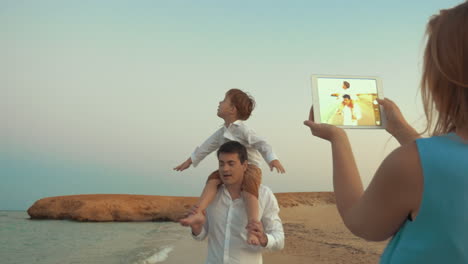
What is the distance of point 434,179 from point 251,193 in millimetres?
2833

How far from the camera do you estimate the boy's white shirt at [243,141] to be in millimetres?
4418

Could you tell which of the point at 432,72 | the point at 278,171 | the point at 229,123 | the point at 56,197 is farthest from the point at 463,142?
the point at 56,197

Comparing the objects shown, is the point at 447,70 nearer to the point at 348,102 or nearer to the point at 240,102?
the point at 348,102

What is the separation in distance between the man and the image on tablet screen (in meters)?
1.84

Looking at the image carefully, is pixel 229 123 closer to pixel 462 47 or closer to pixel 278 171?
pixel 278 171

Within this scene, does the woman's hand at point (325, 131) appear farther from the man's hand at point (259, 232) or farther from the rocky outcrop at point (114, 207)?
the rocky outcrop at point (114, 207)

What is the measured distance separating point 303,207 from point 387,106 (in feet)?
93.3

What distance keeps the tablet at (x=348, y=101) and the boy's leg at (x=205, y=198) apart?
205 centimetres

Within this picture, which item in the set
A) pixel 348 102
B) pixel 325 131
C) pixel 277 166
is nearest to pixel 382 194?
pixel 325 131

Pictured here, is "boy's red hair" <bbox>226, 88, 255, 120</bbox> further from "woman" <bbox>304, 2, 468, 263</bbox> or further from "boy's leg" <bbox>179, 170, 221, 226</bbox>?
"woman" <bbox>304, 2, 468, 263</bbox>

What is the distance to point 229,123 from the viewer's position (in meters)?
4.73

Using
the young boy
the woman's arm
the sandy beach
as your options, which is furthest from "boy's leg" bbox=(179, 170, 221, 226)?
the sandy beach

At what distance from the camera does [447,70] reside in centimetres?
102

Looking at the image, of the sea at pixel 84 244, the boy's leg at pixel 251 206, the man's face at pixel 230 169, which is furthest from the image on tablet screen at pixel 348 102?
the sea at pixel 84 244
